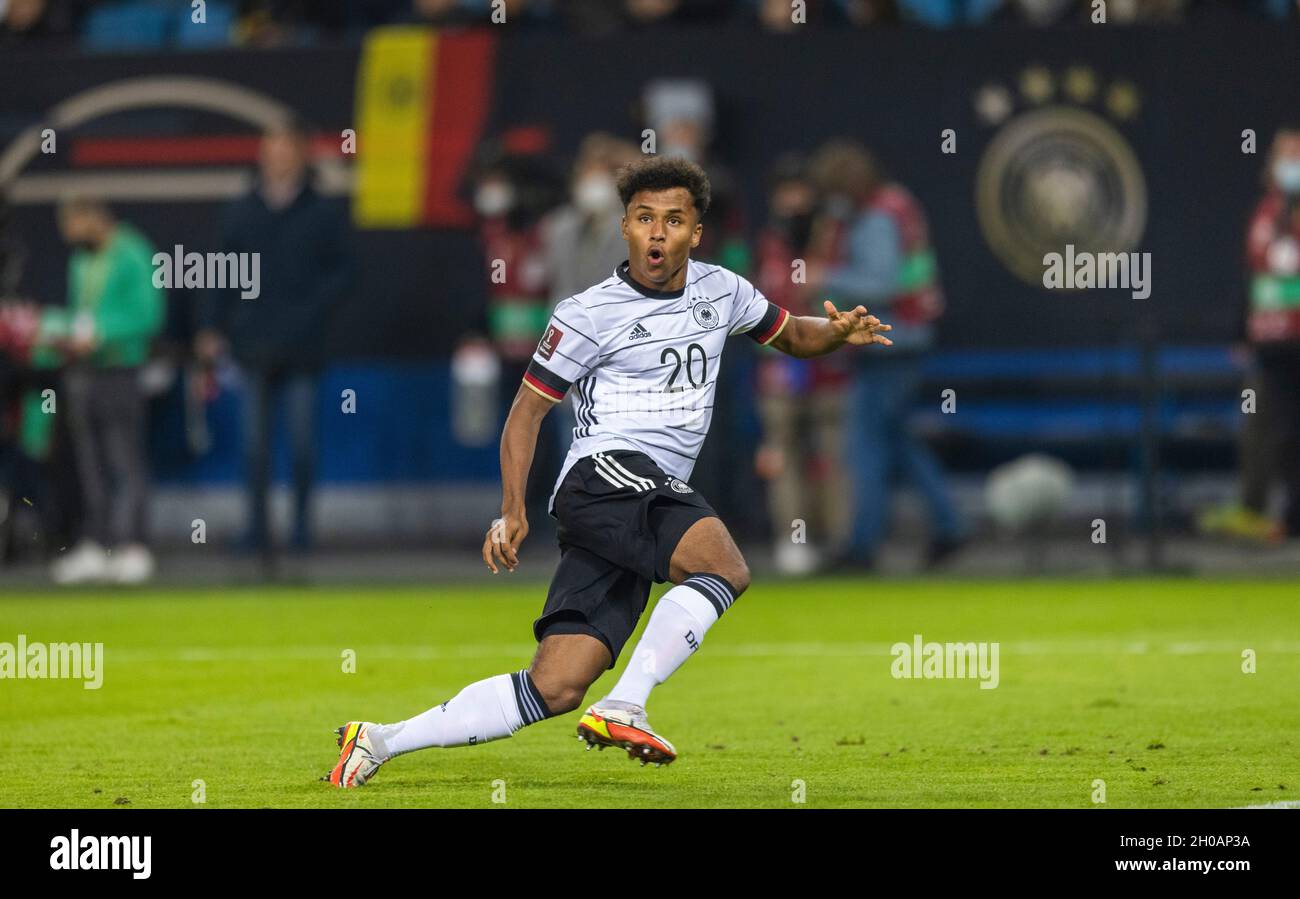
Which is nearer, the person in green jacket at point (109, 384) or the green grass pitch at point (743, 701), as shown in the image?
the green grass pitch at point (743, 701)

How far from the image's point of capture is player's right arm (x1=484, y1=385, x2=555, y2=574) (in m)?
6.66

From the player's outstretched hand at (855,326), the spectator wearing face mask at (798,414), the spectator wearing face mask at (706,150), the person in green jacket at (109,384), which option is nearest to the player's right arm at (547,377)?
the player's outstretched hand at (855,326)

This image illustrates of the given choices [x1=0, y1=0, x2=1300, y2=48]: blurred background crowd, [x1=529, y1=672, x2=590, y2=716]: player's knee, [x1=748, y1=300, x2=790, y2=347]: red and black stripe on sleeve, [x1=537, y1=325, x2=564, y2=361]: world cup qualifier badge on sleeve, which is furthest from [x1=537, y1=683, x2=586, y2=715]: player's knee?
[x1=0, y1=0, x2=1300, y2=48]: blurred background crowd

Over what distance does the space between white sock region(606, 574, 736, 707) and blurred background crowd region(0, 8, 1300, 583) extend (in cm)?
761

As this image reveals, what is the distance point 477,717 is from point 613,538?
654mm

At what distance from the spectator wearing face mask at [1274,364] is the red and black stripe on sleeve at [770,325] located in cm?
827

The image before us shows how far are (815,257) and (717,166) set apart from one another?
1981 millimetres

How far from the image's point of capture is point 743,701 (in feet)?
30.9

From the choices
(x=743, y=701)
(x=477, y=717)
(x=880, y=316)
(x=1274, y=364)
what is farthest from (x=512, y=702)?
(x=1274, y=364)

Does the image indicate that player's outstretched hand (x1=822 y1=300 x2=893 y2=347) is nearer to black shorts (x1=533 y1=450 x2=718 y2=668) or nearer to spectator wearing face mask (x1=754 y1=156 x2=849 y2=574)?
black shorts (x1=533 y1=450 x2=718 y2=668)

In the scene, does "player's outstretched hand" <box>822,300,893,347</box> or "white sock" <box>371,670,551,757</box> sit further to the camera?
"player's outstretched hand" <box>822,300,893,347</box>

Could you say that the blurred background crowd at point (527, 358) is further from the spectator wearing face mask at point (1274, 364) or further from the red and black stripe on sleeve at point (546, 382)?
the red and black stripe on sleeve at point (546, 382)

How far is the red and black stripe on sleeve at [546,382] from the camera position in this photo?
6984mm

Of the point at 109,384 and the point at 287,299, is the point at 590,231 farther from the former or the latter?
the point at 109,384
